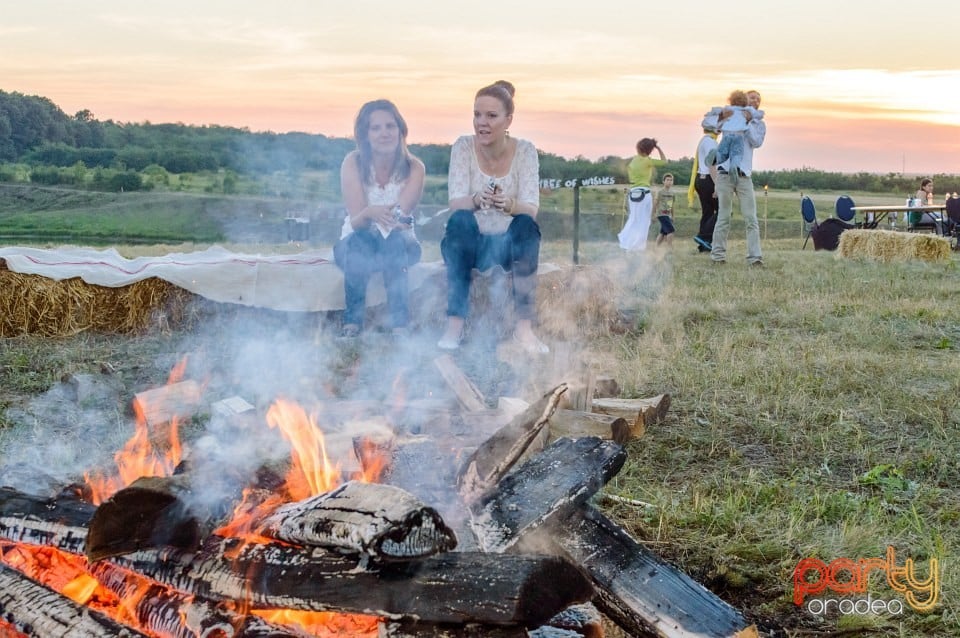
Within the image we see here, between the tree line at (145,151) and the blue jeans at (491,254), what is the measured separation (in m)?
0.86

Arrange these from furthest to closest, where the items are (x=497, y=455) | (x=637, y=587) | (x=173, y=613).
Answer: (x=497, y=455) < (x=637, y=587) < (x=173, y=613)

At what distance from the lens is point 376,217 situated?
5754 mm

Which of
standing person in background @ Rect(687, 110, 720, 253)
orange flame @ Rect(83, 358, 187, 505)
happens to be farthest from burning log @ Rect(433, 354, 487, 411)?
standing person in background @ Rect(687, 110, 720, 253)

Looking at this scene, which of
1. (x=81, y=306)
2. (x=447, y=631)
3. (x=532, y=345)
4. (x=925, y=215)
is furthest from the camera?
(x=925, y=215)

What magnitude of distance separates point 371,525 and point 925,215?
18815 mm

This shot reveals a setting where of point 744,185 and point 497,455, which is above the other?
point 744,185

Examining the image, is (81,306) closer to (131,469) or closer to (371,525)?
(131,469)

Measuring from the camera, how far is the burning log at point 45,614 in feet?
5.53

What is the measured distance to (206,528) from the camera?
70.9 inches

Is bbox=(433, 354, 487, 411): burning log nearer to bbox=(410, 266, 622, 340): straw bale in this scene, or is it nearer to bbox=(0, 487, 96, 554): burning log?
bbox=(0, 487, 96, 554): burning log

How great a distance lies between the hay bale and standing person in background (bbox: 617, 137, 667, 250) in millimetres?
3372

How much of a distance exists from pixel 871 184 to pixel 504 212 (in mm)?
47678
